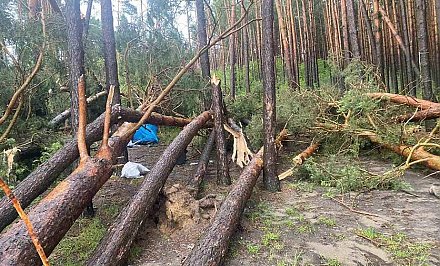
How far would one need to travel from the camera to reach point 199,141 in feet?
25.4

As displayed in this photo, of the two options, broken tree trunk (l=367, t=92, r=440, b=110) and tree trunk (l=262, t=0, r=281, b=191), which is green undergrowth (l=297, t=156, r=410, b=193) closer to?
tree trunk (l=262, t=0, r=281, b=191)

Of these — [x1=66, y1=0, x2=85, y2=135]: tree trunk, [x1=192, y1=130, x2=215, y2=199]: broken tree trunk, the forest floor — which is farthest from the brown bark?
[x1=66, y1=0, x2=85, y2=135]: tree trunk

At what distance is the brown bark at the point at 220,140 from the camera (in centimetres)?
543

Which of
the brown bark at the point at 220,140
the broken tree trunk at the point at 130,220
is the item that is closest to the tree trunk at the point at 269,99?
the brown bark at the point at 220,140

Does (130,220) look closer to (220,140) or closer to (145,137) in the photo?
(220,140)

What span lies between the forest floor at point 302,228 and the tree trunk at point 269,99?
26cm

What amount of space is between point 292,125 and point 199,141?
217cm

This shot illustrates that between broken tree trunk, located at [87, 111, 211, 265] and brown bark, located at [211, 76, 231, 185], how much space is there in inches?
36.5

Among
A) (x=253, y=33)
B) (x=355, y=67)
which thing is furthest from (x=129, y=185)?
(x=253, y=33)

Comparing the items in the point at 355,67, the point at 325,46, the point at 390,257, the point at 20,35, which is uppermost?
the point at 325,46

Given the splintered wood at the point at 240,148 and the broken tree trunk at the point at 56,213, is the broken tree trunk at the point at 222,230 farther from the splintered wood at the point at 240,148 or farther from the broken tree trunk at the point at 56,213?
the splintered wood at the point at 240,148

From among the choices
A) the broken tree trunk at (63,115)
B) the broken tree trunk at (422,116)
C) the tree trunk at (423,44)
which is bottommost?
the broken tree trunk at (422,116)

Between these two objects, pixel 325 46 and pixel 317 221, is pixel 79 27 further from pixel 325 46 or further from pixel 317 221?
pixel 325 46

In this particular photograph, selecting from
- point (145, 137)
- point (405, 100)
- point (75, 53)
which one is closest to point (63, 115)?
point (145, 137)
